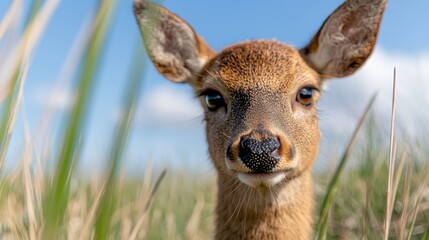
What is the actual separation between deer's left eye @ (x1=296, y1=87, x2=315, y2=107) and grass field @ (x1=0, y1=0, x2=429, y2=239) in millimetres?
441

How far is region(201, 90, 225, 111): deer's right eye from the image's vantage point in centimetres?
407

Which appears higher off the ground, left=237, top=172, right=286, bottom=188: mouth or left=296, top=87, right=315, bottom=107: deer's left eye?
left=296, top=87, right=315, bottom=107: deer's left eye

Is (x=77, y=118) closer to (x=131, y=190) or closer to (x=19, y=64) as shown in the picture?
(x=19, y=64)

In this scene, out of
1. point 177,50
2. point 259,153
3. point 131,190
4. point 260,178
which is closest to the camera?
point 259,153

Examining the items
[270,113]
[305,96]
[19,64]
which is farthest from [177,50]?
[19,64]

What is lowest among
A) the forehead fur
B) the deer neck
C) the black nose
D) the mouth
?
the deer neck

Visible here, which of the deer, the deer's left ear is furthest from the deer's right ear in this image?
the deer's left ear

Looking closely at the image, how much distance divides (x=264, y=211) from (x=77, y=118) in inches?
113

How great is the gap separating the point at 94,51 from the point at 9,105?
2.54 ft

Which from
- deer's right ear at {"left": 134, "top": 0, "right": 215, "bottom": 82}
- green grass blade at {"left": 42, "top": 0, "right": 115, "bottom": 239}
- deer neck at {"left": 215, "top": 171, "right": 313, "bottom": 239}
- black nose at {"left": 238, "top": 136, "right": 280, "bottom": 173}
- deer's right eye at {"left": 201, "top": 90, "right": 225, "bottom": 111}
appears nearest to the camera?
green grass blade at {"left": 42, "top": 0, "right": 115, "bottom": 239}

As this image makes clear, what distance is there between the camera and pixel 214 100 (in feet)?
13.5

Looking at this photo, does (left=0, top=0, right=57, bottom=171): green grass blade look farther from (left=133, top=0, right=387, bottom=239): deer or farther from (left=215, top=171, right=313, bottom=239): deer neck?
(left=215, top=171, right=313, bottom=239): deer neck

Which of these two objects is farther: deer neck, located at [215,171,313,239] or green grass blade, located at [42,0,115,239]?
deer neck, located at [215,171,313,239]

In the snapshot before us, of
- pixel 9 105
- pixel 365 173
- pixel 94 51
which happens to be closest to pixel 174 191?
pixel 365 173
